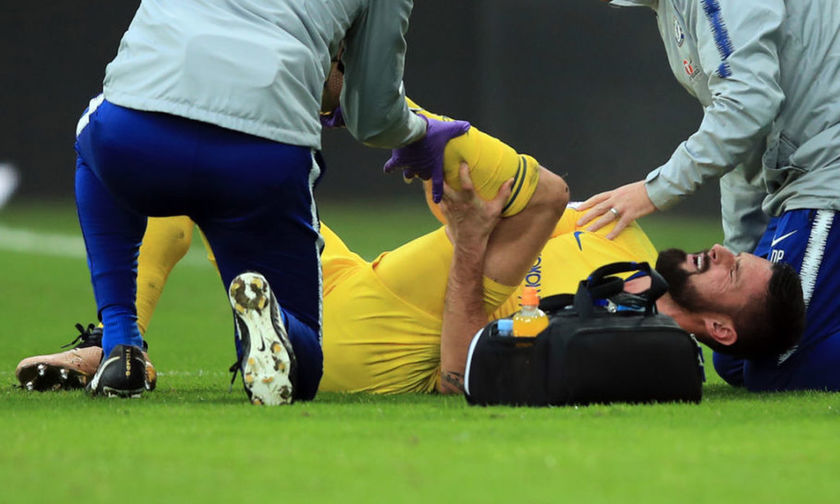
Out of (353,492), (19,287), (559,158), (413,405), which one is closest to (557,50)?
(559,158)

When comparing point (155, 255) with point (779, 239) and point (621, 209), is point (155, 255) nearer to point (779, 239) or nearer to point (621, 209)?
point (621, 209)

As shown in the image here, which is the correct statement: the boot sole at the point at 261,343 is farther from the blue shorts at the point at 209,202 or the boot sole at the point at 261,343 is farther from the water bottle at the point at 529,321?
the water bottle at the point at 529,321

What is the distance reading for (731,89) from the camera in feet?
11.5

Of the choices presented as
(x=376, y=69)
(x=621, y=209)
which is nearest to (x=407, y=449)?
(x=376, y=69)

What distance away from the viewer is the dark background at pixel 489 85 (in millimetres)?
9766

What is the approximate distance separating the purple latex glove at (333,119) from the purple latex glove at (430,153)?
167mm

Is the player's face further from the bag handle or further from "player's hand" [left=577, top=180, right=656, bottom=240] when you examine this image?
the bag handle

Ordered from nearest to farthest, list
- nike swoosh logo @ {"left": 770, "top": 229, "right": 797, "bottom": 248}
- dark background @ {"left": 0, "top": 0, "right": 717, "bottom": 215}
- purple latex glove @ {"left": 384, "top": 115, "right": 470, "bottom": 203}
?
purple latex glove @ {"left": 384, "top": 115, "right": 470, "bottom": 203} → nike swoosh logo @ {"left": 770, "top": 229, "right": 797, "bottom": 248} → dark background @ {"left": 0, "top": 0, "right": 717, "bottom": 215}

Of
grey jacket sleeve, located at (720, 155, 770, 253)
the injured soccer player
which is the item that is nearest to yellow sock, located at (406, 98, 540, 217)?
the injured soccer player

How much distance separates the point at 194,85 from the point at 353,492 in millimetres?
1187

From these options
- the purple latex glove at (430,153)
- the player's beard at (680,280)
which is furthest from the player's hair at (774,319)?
the purple latex glove at (430,153)

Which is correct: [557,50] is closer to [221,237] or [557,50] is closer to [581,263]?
[581,263]

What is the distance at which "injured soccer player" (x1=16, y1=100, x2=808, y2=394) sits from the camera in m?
3.38

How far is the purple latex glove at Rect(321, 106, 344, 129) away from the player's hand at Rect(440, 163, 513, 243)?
0.33m
